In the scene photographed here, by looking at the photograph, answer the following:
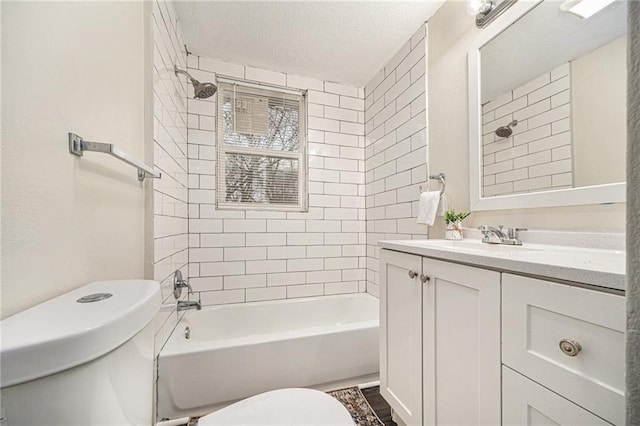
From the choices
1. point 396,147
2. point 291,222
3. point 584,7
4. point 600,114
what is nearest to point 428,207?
point 396,147

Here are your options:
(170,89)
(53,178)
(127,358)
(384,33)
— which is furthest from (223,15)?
(127,358)

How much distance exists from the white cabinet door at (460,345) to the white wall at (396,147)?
34.4 inches

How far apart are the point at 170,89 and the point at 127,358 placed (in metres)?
1.59

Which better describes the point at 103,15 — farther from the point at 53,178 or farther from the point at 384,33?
the point at 384,33

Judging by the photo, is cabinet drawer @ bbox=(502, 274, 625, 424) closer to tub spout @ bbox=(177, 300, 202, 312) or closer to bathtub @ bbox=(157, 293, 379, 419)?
bathtub @ bbox=(157, 293, 379, 419)

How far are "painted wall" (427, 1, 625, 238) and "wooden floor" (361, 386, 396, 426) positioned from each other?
103cm

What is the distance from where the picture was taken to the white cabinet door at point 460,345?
0.71 meters

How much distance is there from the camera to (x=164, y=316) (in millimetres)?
1437

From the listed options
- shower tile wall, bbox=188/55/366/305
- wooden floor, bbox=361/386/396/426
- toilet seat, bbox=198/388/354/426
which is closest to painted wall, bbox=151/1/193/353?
shower tile wall, bbox=188/55/366/305

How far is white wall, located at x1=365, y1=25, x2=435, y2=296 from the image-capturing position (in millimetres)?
1793

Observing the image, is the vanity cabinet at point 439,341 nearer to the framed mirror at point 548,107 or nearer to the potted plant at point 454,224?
the potted plant at point 454,224

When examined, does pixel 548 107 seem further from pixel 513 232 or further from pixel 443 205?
pixel 443 205

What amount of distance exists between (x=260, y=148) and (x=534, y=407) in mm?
2213

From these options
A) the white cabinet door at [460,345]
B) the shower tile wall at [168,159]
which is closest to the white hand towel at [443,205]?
the white cabinet door at [460,345]
